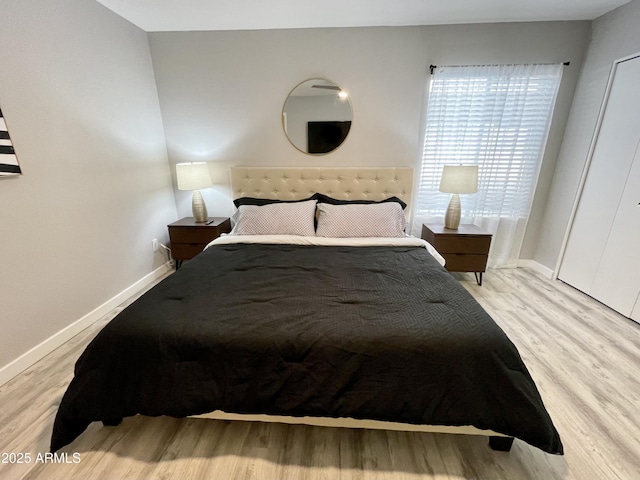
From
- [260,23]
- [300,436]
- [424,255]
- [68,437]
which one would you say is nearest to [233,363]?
[300,436]

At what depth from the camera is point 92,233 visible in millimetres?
2145

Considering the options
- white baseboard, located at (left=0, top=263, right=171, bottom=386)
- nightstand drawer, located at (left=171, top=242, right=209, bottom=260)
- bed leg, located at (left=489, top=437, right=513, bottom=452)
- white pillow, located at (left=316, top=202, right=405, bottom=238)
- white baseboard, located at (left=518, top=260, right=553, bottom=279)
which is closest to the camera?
bed leg, located at (left=489, top=437, right=513, bottom=452)

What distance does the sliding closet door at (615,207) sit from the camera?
2180mm

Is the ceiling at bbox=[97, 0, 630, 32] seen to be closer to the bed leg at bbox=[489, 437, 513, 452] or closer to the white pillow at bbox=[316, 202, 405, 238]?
the white pillow at bbox=[316, 202, 405, 238]

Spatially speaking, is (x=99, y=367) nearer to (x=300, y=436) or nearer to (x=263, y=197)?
(x=300, y=436)

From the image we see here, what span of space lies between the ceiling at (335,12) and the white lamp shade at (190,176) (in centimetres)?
127

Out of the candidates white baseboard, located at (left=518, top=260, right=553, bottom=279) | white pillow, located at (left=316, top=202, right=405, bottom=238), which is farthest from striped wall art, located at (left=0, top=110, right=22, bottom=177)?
white baseboard, located at (left=518, top=260, right=553, bottom=279)

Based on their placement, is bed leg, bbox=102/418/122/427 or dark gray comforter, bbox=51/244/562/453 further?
bed leg, bbox=102/418/122/427

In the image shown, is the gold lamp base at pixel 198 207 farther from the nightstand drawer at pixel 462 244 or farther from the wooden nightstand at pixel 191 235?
the nightstand drawer at pixel 462 244

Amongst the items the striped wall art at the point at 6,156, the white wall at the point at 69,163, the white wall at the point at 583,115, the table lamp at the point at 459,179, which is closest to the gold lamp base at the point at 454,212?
the table lamp at the point at 459,179

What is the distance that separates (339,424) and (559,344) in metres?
1.79

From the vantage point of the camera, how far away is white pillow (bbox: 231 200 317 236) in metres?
2.43

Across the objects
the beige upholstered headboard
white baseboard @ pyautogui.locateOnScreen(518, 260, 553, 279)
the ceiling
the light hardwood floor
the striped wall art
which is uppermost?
the ceiling

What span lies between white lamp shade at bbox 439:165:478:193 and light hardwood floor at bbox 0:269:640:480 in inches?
62.5
